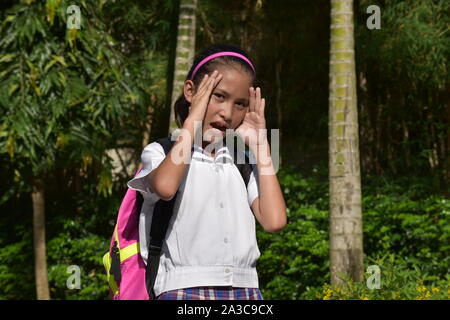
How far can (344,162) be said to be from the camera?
654cm

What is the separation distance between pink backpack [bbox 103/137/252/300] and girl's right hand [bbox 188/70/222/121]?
6.9 inches

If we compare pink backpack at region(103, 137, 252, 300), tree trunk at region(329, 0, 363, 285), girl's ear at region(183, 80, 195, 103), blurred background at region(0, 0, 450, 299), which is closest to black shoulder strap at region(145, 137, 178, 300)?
pink backpack at region(103, 137, 252, 300)

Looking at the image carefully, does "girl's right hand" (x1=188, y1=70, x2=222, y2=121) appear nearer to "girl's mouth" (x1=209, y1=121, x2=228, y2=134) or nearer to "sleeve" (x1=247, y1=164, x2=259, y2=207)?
"girl's mouth" (x1=209, y1=121, x2=228, y2=134)

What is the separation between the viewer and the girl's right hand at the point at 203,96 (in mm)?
2279

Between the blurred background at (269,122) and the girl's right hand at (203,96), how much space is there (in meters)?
3.83

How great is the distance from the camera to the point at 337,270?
257 inches

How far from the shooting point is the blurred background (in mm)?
7727

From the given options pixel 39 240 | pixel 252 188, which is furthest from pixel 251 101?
pixel 39 240

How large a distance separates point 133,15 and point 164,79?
0.99 metres

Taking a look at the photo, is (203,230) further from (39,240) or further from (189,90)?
(39,240)

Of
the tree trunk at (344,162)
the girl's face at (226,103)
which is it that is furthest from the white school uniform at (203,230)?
the tree trunk at (344,162)

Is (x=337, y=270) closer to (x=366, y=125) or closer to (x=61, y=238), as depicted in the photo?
(x=366, y=125)
